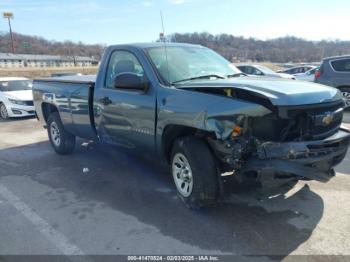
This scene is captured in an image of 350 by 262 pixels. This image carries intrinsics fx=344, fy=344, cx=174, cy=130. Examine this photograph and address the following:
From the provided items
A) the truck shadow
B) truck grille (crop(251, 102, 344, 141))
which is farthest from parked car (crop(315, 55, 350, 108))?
truck grille (crop(251, 102, 344, 141))

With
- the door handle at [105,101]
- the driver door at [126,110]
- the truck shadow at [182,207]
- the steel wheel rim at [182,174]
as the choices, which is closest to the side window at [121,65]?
the driver door at [126,110]

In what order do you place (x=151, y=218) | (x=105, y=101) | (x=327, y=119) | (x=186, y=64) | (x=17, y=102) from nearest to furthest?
(x=327, y=119) → (x=151, y=218) → (x=186, y=64) → (x=105, y=101) → (x=17, y=102)

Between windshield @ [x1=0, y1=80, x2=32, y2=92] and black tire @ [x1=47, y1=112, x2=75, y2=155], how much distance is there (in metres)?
6.45

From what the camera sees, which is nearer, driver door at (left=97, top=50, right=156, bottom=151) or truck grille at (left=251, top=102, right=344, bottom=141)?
truck grille at (left=251, top=102, right=344, bottom=141)

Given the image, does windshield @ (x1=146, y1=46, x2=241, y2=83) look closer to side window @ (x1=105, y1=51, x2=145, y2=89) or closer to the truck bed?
side window @ (x1=105, y1=51, x2=145, y2=89)

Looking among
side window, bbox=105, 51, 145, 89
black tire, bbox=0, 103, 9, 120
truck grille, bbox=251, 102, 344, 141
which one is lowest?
black tire, bbox=0, 103, 9, 120

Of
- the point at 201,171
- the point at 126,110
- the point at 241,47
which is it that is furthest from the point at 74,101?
the point at 241,47

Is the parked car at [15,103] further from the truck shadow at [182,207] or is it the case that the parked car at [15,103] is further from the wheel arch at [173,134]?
the wheel arch at [173,134]

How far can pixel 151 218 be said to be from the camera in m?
3.83

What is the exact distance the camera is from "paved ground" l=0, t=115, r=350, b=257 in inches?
128

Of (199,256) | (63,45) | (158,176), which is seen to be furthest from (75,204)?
(63,45)

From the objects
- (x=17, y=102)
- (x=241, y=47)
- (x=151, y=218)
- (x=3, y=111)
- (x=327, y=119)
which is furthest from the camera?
(x=241, y=47)

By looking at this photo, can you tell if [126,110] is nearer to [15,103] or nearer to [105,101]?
[105,101]

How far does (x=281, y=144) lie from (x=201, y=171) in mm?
868
